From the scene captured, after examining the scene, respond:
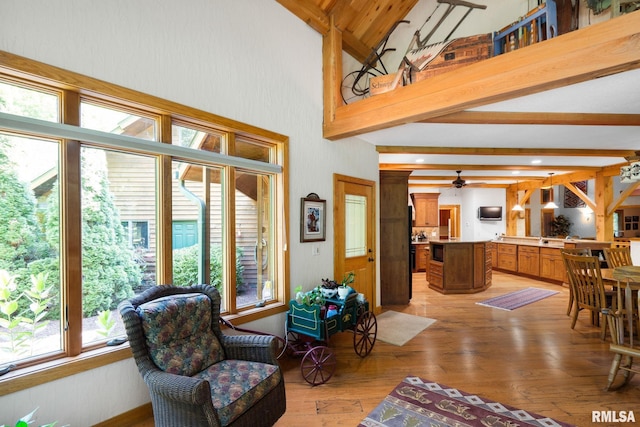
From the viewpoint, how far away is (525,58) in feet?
7.30

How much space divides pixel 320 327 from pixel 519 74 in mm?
2633

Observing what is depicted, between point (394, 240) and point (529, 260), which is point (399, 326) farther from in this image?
point (529, 260)

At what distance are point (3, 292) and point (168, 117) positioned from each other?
153cm

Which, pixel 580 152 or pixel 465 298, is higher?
pixel 580 152

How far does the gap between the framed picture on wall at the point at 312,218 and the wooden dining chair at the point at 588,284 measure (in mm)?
3285

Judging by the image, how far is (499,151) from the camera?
16.5 ft

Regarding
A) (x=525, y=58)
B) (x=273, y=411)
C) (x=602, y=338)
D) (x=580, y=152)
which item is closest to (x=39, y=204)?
(x=273, y=411)

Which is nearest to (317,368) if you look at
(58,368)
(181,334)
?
(181,334)

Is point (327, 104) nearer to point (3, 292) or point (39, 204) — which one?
point (39, 204)

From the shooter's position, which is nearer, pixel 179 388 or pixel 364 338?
pixel 179 388

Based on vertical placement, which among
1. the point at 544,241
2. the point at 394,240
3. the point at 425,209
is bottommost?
the point at 544,241

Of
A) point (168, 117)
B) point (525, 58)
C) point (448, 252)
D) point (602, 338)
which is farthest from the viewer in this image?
point (448, 252)

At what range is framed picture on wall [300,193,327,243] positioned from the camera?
3432mm

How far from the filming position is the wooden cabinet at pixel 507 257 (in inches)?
314
